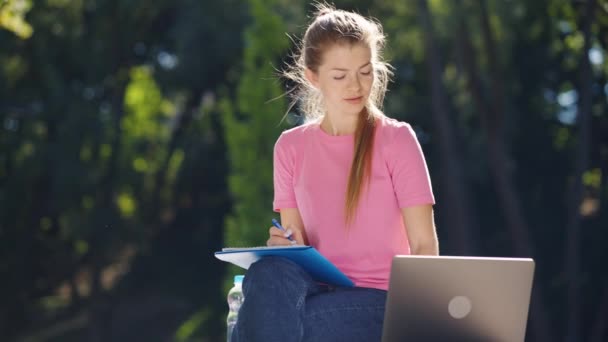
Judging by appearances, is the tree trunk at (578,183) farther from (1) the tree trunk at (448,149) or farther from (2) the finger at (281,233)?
(2) the finger at (281,233)

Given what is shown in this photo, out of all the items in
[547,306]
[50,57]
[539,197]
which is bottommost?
[547,306]

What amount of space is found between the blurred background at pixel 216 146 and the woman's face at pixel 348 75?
29.2ft

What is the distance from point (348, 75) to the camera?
3041 mm

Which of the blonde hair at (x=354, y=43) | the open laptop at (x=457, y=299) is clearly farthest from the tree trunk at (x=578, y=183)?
the open laptop at (x=457, y=299)

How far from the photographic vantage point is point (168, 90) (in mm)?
Answer: 17375

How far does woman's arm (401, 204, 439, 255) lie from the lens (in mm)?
2885

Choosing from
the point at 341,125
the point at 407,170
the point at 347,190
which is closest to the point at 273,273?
the point at 347,190

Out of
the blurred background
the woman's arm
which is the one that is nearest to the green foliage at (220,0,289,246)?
the blurred background

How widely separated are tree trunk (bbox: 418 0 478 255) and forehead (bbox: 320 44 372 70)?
9.40 m

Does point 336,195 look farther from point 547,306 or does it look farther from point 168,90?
point 168,90

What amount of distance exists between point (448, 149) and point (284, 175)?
31.9ft

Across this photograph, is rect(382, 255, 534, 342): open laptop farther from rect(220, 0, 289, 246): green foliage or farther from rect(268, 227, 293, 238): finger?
rect(220, 0, 289, 246): green foliage

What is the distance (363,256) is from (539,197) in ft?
41.7

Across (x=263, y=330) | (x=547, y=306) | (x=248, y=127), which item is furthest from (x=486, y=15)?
(x=263, y=330)
